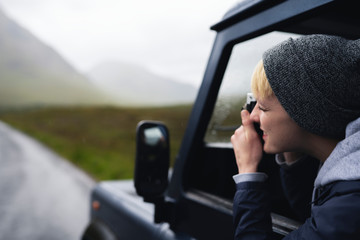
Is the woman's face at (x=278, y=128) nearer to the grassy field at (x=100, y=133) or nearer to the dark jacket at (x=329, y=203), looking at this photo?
the dark jacket at (x=329, y=203)

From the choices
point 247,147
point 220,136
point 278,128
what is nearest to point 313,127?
point 278,128

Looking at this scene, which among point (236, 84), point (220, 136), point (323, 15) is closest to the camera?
point (323, 15)

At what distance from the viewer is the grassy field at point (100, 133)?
40.7ft

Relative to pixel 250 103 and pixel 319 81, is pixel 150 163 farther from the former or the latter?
pixel 319 81

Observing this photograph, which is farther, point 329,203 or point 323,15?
point 323,15

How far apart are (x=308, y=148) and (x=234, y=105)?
380 millimetres

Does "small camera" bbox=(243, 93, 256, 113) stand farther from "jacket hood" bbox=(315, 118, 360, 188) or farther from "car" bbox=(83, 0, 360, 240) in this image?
"jacket hood" bbox=(315, 118, 360, 188)

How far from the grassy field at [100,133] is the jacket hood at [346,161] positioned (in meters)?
1.08

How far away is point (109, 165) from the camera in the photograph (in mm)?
13086

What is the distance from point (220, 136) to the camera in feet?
4.85

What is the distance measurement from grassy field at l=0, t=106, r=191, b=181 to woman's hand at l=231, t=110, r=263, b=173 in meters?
0.79

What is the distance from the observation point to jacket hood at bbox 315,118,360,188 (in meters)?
0.79

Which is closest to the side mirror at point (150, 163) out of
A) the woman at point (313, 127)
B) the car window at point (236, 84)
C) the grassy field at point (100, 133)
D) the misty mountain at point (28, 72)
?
the car window at point (236, 84)

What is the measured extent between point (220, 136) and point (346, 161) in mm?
698
